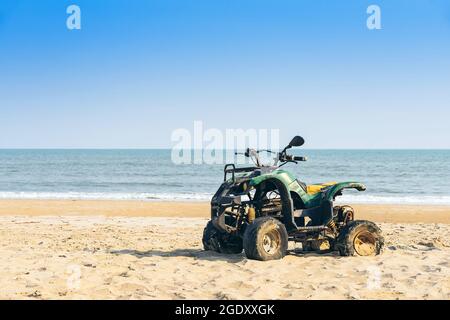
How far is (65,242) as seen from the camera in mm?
11109

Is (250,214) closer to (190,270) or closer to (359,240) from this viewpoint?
(190,270)

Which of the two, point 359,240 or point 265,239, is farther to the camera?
point 359,240

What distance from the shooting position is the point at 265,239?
27.1 ft

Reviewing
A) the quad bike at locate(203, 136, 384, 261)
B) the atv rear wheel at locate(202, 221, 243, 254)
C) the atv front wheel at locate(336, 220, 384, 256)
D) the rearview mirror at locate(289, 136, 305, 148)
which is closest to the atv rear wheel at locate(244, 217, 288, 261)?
the quad bike at locate(203, 136, 384, 261)

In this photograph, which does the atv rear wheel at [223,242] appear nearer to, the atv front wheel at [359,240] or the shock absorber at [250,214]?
the shock absorber at [250,214]

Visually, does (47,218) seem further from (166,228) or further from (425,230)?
(425,230)

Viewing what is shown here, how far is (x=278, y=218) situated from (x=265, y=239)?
20.5 inches

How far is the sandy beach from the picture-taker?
6.43m

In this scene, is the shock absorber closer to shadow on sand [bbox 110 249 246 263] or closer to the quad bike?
the quad bike

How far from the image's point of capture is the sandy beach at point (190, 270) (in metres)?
6.43

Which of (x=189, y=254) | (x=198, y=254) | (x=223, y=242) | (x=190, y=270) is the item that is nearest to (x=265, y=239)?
(x=223, y=242)

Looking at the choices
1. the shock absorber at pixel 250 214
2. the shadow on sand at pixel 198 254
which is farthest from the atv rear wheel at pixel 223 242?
the shock absorber at pixel 250 214

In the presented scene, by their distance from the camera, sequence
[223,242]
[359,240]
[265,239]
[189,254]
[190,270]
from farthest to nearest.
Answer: [189,254] → [223,242] → [359,240] → [265,239] → [190,270]
